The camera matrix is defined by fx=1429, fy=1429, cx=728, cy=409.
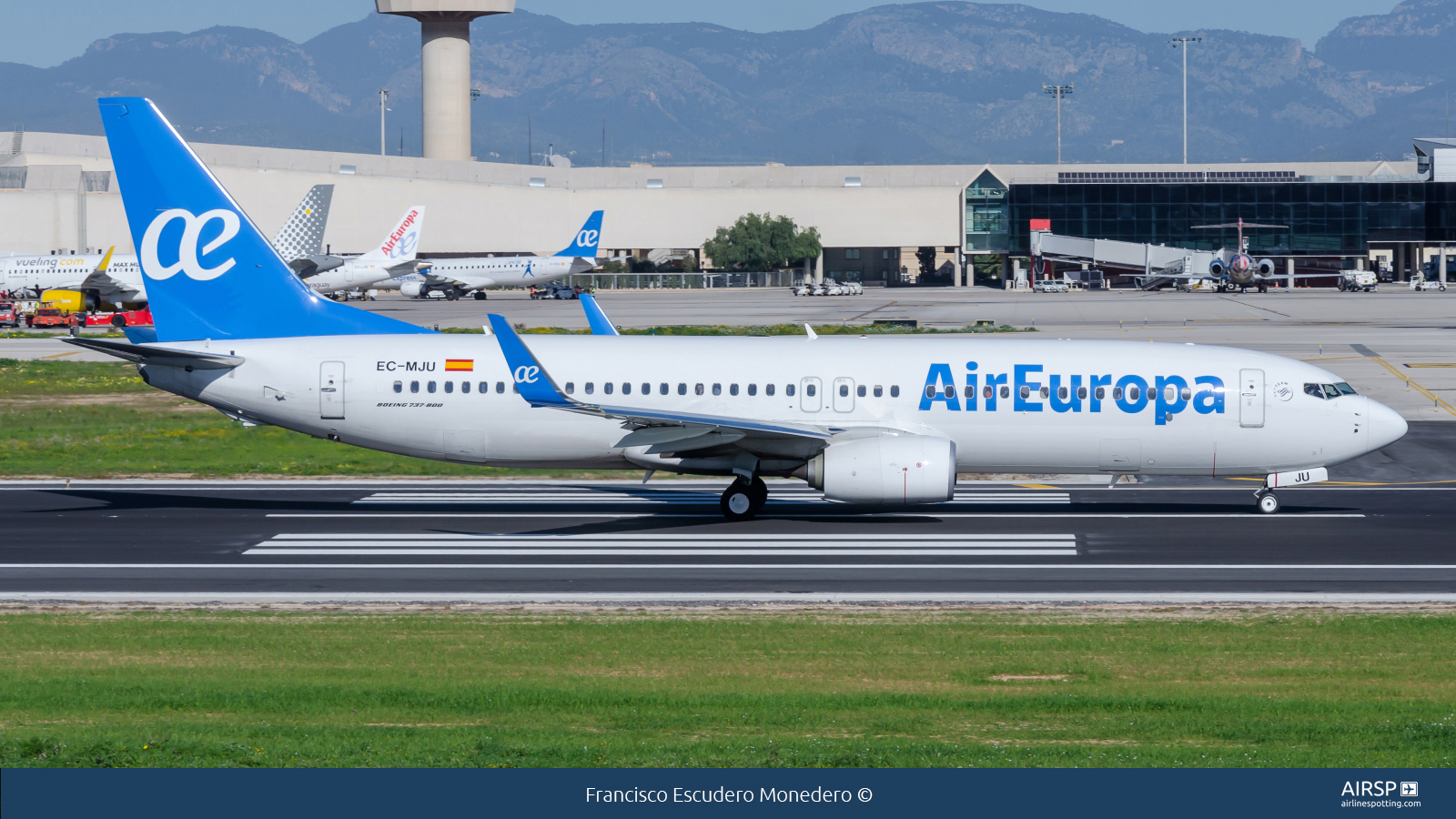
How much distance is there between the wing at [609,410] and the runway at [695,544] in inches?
84.4

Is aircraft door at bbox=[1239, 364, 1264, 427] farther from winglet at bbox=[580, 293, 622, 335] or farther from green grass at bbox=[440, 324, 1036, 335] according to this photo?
green grass at bbox=[440, 324, 1036, 335]

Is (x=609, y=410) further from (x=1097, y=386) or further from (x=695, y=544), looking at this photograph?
(x=1097, y=386)

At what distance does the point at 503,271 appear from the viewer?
138250 mm

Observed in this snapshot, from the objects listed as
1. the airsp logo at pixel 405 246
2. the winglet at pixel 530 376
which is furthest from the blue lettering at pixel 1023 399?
the airsp logo at pixel 405 246

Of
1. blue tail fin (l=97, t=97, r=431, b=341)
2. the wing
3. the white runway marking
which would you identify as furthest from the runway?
blue tail fin (l=97, t=97, r=431, b=341)

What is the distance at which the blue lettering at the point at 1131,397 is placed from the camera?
2962cm

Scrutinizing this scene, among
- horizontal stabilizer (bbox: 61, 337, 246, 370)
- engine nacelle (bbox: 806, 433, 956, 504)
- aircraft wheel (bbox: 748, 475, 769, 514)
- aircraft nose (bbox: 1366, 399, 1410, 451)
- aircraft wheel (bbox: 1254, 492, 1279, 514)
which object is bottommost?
aircraft wheel (bbox: 1254, 492, 1279, 514)

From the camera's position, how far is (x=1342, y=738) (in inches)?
532

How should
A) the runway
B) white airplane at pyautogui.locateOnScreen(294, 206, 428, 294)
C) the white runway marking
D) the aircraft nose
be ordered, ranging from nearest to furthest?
the runway, the white runway marking, the aircraft nose, white airplane at pyautogui.locateOnScreen(294, 206, 428, 294)

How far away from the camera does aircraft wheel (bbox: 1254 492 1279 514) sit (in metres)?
31.2

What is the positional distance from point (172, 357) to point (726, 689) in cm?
1856

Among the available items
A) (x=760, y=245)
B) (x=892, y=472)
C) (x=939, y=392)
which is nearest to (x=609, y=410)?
(x=892, y=472)

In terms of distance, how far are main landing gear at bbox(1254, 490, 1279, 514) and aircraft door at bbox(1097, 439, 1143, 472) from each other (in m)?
3.45

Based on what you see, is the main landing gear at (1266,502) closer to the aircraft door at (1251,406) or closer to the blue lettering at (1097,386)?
the aircraft door at (1251,406)
